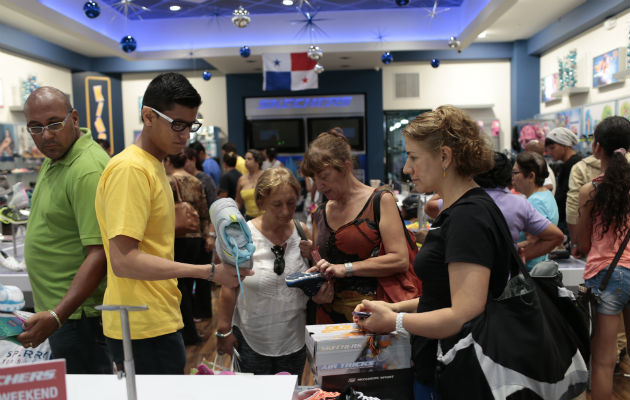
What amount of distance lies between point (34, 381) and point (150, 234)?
734mm

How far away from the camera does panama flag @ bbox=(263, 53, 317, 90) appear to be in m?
8.28

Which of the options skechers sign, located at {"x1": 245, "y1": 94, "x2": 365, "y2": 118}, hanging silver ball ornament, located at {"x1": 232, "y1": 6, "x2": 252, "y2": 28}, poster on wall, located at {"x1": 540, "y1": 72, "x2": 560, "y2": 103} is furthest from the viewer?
skechers sign, located at {"x1": 245, "y1": 94, "x2": 365, "y2": 118}

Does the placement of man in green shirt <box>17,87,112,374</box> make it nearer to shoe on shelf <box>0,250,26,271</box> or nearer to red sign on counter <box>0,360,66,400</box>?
red sign on counter <box>0,360,66,400</box>

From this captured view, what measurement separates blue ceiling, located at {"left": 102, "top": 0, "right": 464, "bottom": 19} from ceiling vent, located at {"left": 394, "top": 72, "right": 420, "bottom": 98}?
273 centimetres

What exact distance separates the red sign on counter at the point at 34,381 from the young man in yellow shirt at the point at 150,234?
1.90ft

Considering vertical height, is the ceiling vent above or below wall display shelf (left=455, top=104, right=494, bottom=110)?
above

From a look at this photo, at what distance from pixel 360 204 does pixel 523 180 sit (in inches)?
70.5

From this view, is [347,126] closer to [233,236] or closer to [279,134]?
[279,134]

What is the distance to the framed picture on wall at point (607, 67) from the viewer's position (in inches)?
284

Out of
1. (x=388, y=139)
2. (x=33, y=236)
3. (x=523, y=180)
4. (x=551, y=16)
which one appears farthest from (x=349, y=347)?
(x=388, y=139)

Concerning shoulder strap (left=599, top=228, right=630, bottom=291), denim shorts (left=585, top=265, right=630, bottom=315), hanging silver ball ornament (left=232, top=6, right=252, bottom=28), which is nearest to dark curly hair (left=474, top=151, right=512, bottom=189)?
shoulder strap (left=599, top=228, right=630, bottom=291)

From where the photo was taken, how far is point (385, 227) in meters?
2.07

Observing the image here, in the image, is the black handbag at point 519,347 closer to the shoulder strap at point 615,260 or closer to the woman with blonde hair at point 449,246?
the woman with blonde hair at point 449,246

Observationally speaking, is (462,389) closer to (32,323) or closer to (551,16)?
(32,323)
